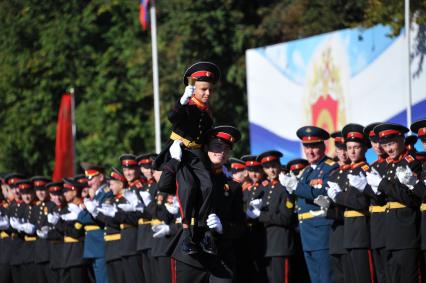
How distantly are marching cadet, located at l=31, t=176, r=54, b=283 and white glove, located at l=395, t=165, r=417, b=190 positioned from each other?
7385mm

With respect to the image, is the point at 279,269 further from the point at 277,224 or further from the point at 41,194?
the point at 41,194

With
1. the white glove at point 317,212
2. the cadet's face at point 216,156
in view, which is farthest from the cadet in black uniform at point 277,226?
the cadet's face at point 216,156

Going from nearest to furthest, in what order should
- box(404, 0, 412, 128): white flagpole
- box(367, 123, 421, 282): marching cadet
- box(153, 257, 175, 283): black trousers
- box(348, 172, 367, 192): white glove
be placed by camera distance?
box(367, 123, 421, 282): marching cadet, box(348, 172, 367, 192): white glove, box(153, 257, 175, 283): black trousers, box(404, 0, 412, 128): white flagpole

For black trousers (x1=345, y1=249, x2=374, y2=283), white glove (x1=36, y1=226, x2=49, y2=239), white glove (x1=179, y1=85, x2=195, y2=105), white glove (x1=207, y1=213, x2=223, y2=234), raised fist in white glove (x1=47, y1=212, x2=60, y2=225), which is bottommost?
black trousers (x1=345, y1=249, x2=374, y2=283)

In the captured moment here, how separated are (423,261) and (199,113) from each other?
3.12 meters

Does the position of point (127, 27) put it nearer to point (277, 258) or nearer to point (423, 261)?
point (277, 258)

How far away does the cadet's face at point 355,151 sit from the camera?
11.0 meters

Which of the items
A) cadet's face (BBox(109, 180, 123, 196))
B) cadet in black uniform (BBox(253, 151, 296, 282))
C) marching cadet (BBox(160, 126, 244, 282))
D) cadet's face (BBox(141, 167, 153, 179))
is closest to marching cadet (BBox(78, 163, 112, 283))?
cadet's face (BBox(109, 180, 123, 196))

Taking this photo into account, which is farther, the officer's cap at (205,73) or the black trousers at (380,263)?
the black trousers at (380,263)

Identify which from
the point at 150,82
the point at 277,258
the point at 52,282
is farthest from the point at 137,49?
the point at 277,258

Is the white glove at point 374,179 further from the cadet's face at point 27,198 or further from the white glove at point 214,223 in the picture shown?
the cadet's face at point 27,198

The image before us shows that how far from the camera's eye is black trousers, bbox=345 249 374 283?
10.9 metres

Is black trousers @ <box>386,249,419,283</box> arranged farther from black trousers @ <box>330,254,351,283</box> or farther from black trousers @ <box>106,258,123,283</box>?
black trousers @ <box>106,258,123,283</box>

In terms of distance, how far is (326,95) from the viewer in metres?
16.8
